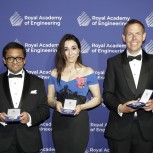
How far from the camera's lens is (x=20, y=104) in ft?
11.7

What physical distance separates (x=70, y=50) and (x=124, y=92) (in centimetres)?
90

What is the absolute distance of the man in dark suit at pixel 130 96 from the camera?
3521mm

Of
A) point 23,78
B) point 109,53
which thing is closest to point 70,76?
point 23,78

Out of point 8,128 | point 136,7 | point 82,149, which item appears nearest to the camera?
point 8,128

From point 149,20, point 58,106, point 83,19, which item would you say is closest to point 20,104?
point 58,106

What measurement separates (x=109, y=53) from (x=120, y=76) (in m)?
1.03

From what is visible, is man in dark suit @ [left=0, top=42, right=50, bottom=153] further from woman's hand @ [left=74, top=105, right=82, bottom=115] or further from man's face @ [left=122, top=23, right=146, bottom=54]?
man's face @ [left=122, top=23, right=146, bottom=54]

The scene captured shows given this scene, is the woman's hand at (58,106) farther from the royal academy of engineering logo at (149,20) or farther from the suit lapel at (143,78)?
the royal academy of engineering logo at (149,20)

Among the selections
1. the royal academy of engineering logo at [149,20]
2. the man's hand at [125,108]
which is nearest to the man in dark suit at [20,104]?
the man's hand at [125,108]

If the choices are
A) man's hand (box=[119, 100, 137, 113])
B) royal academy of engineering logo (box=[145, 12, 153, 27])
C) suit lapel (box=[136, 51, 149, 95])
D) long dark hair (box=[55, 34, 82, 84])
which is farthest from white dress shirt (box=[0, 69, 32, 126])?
royal academy of engineering logo (box=[145, 12, 153, 27])

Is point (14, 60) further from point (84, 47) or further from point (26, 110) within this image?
point (84, 47)

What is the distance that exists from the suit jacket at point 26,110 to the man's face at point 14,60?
0.50ft

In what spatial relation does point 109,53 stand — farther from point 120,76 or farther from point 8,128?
point 8,128

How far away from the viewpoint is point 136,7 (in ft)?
14.9
